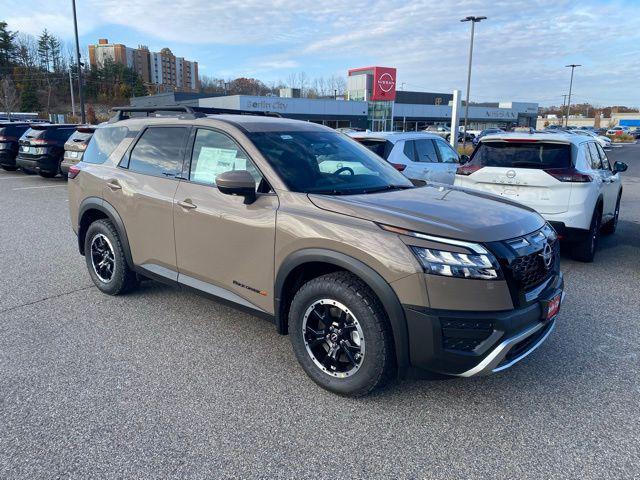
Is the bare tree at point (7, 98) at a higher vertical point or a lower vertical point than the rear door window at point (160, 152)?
higher

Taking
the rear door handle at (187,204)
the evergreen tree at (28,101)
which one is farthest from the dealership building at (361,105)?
the rear door handle at (187,204)

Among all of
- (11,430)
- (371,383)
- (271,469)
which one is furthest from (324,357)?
(11,430)

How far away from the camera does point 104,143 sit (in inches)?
201

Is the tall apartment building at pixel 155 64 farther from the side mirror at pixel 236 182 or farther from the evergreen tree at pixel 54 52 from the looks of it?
the side mirror at pixel 236 182

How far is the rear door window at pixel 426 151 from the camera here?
882 cm

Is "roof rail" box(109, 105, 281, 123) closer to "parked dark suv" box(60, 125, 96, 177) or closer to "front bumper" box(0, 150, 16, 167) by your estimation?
"parked dark suv" box(60, 125, 96, 177)

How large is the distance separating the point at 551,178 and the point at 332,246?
4259mm

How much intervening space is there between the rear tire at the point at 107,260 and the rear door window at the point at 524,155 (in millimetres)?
4711

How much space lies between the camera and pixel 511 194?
641cm

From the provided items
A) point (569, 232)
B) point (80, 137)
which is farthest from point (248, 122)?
point (80, 137)

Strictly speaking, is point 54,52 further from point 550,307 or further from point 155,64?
point 550,307

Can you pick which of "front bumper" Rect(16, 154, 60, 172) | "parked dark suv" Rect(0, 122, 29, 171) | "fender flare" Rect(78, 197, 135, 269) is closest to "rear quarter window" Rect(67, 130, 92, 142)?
"front bumper" Rect(16, 154, 60, 172)

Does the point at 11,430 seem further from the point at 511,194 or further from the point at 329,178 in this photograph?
the point at 511,194

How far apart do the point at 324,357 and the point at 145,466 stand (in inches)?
49.2
